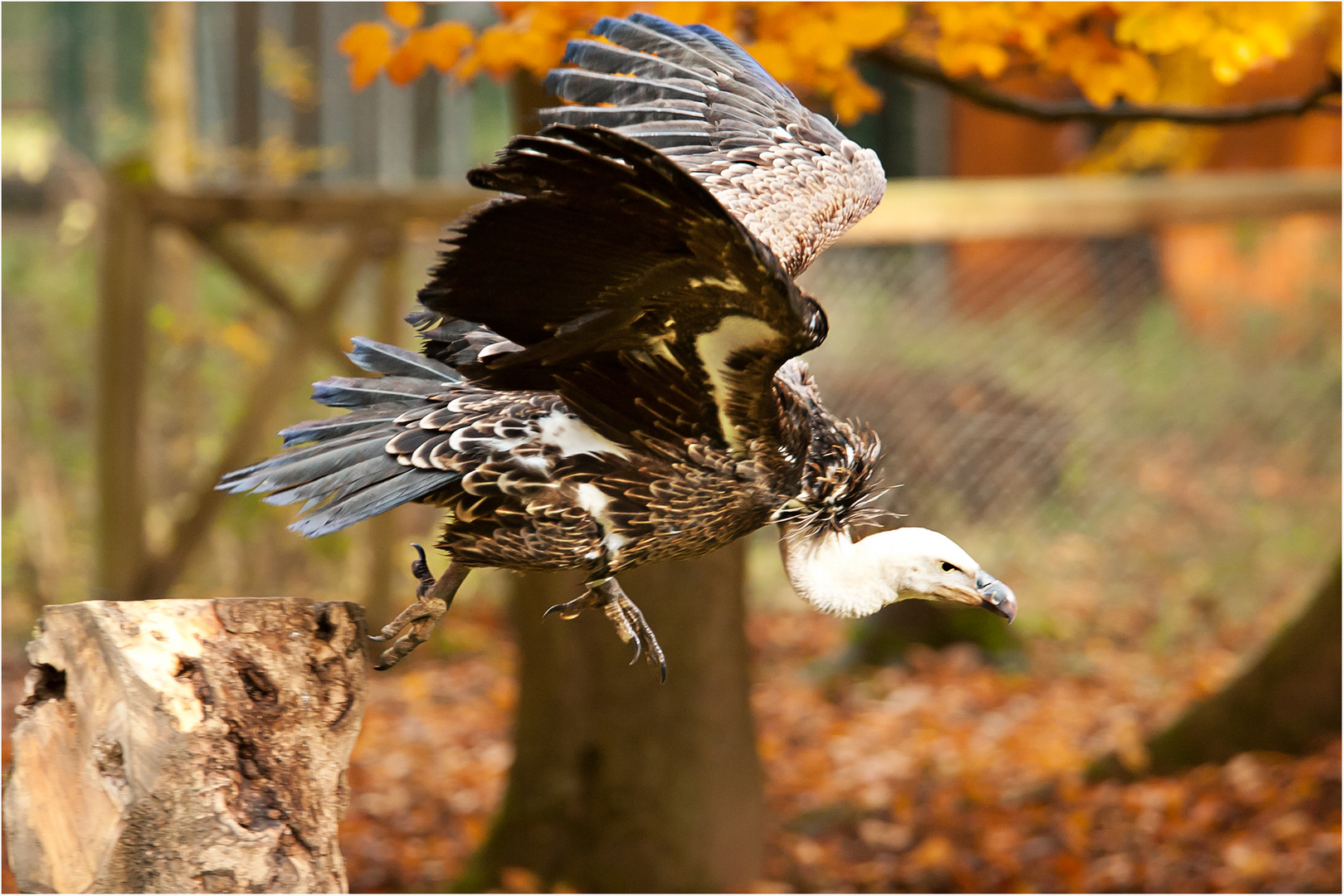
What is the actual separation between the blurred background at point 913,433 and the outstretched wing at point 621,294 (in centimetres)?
152

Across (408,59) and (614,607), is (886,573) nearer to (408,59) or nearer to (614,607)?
(614,607)

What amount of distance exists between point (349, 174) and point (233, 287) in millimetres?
2557

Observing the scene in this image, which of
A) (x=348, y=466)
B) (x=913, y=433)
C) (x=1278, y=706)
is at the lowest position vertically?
(x=1278, y=706)

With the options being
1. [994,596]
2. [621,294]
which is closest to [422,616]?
[621,294]

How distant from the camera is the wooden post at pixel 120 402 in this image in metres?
5.54

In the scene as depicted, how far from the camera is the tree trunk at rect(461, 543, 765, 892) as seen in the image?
4.26m

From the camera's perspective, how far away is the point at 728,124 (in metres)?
2.91

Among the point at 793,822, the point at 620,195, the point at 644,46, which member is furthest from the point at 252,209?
the point at 620,195

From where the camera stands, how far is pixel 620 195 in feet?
6.07

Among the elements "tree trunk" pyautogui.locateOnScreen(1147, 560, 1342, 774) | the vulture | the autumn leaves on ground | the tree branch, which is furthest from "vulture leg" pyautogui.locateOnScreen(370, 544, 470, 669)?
"tree trunk" pyautogui.locateOnScreen(1147, 560, 1342, 774)

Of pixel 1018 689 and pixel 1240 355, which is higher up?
pixel 1240 355

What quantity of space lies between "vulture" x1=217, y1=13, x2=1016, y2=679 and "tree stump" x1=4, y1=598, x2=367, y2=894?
228mm

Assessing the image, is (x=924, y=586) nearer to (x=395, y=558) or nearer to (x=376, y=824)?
(x=376, y=824)

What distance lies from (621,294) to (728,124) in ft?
3.46
